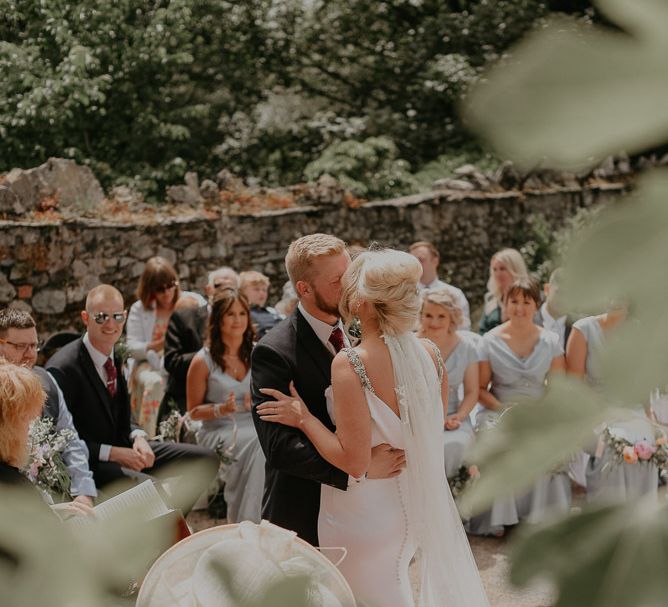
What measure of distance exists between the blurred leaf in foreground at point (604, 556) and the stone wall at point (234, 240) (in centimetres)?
673

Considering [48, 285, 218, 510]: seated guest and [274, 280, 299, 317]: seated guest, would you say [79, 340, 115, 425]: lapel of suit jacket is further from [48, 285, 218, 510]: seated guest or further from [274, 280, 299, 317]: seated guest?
[274, 280, 299, 317]: seated guest

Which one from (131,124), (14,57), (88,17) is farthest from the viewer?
(131,124)

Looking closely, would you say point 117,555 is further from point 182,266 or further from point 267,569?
point 182,266

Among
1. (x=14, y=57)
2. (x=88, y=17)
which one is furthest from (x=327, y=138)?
(x=14, y=57)

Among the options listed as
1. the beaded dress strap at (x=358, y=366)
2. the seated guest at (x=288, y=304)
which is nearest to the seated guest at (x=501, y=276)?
the seated guest at (x=288, y=304)

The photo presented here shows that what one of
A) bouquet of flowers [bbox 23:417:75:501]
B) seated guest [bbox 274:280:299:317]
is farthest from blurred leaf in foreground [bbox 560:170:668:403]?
seated guest [bbox 274:280:299:317]

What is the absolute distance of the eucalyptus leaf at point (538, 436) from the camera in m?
0.32

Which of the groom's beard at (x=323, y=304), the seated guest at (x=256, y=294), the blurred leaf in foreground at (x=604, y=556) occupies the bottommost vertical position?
the seated guest at (x=256, y=294)

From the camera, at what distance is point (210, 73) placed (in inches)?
579

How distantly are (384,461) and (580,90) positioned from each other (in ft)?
8.17

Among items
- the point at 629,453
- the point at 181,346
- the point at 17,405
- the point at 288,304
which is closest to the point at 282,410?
the point at 17,405

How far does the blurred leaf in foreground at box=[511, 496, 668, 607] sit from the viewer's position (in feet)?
0.90

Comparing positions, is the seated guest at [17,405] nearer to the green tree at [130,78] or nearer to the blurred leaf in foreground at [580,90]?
the blurred leaf in foreground at [580,90]

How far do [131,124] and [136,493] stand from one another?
13046mm
